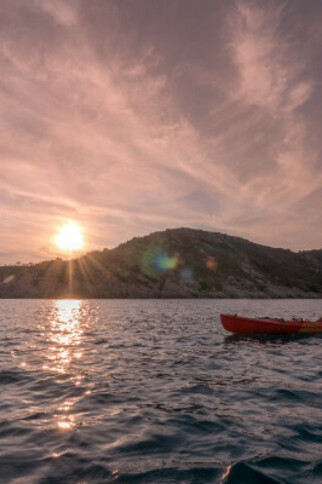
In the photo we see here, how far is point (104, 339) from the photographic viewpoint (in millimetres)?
23875

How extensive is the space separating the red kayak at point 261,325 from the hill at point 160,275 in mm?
107104

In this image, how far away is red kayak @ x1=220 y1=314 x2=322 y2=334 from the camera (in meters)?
26.0

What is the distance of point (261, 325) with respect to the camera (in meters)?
26.2

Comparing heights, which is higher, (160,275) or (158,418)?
(160,275)

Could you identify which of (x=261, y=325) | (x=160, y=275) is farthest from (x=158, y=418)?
(x=160, y=275)

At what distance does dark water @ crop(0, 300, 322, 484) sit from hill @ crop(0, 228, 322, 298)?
387 feet

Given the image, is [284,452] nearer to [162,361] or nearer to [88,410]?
[88,410]

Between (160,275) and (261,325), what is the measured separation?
119 m

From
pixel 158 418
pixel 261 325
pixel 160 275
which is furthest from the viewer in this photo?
pixel 160 275

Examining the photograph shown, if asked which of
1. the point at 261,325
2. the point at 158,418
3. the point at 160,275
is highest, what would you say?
the point at 160,275

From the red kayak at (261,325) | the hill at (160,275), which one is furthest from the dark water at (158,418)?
the hill at (160,275)

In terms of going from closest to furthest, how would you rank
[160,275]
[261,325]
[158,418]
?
1. [158,418]
2. [261,325]
3. [160,275]

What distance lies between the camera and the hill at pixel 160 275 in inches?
5305

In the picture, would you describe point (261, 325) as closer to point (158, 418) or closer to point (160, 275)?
point (158, 418)
